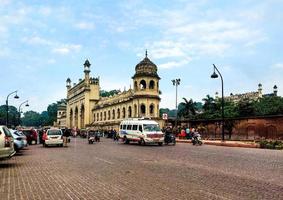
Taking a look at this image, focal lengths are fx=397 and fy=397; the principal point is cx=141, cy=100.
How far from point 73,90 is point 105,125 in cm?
2925

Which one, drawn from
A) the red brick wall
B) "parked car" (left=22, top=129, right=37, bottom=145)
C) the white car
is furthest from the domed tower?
the white car

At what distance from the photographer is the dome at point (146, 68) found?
206 feet

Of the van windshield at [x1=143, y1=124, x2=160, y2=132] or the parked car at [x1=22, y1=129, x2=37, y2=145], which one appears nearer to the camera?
the van windshield at [x1=143, y1=124, x2=160, y2=132]

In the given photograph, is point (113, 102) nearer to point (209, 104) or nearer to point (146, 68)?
point (146, 68)

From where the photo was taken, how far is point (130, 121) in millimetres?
35812

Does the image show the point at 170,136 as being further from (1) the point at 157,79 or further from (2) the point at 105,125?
(2) the point at 105,125

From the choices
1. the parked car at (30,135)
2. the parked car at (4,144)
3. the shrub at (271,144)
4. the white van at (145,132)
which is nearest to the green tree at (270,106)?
the white van at (145,132)

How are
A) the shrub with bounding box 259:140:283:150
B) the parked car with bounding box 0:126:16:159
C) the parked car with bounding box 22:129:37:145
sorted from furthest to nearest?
the parked car with bounding box 22:129:37:145 → the shrub with bounding box 259:140:283:150 → the parked car with bounding box 0:126:16:159

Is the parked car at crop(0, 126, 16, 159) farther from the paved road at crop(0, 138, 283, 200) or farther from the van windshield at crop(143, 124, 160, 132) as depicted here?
the van windshield at crop(143, 124, 160, 132)

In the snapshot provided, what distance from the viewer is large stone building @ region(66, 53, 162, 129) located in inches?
2470

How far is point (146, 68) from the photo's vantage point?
6300cm

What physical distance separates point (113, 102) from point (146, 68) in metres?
13.9

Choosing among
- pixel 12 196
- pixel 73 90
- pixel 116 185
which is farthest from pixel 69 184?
pixel 73 90

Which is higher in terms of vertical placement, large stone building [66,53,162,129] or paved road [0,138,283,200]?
large stone building [66,53,162,129]
